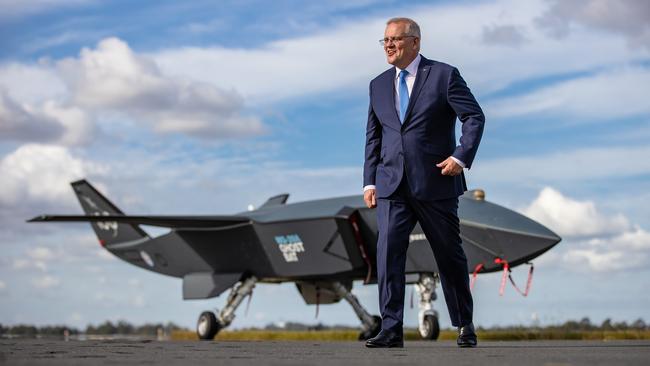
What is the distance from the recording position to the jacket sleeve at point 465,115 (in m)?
6.55

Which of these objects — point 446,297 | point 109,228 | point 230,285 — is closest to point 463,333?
point 446,297

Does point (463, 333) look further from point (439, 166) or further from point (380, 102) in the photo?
point (380, 102)

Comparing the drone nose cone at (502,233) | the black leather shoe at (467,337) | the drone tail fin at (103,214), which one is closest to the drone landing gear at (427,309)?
the drone nose cone at (502,233)

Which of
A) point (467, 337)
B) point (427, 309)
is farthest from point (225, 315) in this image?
point (467, 337)

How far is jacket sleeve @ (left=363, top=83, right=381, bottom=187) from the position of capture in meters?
7.02

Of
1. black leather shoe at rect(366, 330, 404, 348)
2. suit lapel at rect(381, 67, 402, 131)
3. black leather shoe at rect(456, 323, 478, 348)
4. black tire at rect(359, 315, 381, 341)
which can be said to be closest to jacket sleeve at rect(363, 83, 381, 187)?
suit lapel at rect(381, 67, 402, 131)

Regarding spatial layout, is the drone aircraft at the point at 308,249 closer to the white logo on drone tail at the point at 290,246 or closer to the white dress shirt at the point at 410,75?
the white logo on drone tail at the point at 290,246

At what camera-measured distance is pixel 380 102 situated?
6957mm

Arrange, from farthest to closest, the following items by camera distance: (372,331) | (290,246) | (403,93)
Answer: (372,331), (290,246), (403,93)

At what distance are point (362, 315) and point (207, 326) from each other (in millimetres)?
3376

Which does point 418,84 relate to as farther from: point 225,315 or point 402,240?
point 225,315

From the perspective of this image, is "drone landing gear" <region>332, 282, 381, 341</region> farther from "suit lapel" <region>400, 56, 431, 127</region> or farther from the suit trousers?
"suit lapel" <region>400, 56, 431, 127</region>

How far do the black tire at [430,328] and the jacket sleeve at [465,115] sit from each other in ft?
30.7

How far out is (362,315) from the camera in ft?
63.2
